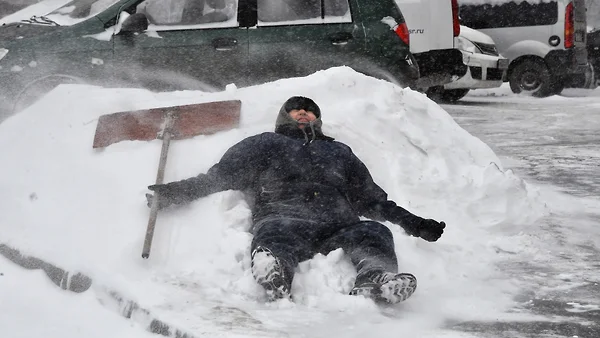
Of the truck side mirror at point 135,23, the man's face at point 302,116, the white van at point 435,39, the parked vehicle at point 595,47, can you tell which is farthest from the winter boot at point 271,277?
the parked vehicle at point 595,47

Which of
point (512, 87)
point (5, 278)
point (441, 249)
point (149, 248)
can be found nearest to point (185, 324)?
point (149, 248)

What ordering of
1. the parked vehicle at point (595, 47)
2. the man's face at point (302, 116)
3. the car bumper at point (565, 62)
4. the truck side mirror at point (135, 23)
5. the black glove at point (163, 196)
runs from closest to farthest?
the black glove at point (163, 196)
the man's face at point (302, 116)
the truck side mirror at point (135, 23)
the car bumper at point (565, 62)
the parked vehicle at point (595, 47)

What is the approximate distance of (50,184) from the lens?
5.71 m

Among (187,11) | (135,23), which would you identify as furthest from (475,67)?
(135,23)

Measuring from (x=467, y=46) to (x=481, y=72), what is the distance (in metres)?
0.46

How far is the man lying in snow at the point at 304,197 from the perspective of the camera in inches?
178

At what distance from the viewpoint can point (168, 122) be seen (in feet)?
19.5

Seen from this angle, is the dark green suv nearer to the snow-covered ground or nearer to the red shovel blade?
the snow-covered ground

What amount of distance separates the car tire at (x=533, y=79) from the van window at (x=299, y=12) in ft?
27.2

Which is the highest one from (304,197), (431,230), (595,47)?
(595,47)

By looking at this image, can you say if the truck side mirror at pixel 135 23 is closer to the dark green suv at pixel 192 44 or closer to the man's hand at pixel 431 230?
the dark green suv at pixel 192 44

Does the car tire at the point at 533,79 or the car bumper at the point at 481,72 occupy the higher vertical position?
the car tire at the point at 533,79

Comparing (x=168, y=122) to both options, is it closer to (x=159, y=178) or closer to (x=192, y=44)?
(x=159, y=178)

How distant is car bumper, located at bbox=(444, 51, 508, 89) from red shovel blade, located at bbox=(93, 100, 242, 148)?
25.5 ft
